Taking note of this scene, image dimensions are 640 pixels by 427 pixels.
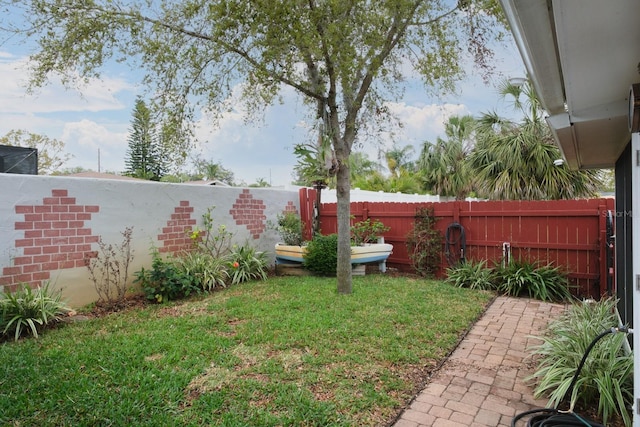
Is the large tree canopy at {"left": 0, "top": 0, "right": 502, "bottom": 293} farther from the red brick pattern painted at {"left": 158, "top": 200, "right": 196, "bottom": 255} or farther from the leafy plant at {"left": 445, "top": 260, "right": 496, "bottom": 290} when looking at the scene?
the leafy plant at {"left": 445, "top": 260, "right": 496, "bottom": 290}

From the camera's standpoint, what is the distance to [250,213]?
804cm

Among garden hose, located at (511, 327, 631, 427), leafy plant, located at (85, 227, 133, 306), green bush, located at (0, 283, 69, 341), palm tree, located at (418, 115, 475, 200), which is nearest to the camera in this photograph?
garden hose, located at (511, 327, 631, 427)

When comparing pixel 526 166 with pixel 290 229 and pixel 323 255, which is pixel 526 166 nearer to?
pixel 323 255

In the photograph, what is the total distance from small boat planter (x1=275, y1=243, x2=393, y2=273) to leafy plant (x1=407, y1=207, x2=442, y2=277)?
58 centimetres

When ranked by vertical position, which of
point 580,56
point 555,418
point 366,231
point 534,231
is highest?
point 580,56

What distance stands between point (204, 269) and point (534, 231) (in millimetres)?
5760

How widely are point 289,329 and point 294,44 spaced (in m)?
3.84

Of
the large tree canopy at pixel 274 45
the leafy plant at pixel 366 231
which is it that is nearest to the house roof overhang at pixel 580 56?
the large tree canopy at pixel 274 45

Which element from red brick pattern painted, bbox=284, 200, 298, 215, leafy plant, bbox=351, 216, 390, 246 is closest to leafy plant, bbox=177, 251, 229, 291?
red brick pattern painted, bbox=284, 200, 298, 215

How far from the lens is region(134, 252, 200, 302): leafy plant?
17.9ft

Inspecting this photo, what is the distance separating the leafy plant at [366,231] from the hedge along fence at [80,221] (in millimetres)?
2828

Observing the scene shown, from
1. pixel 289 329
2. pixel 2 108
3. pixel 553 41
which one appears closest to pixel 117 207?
pixel 289 329

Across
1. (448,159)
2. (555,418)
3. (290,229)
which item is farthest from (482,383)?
(448,159)

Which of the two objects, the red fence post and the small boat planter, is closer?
the small boat planter
